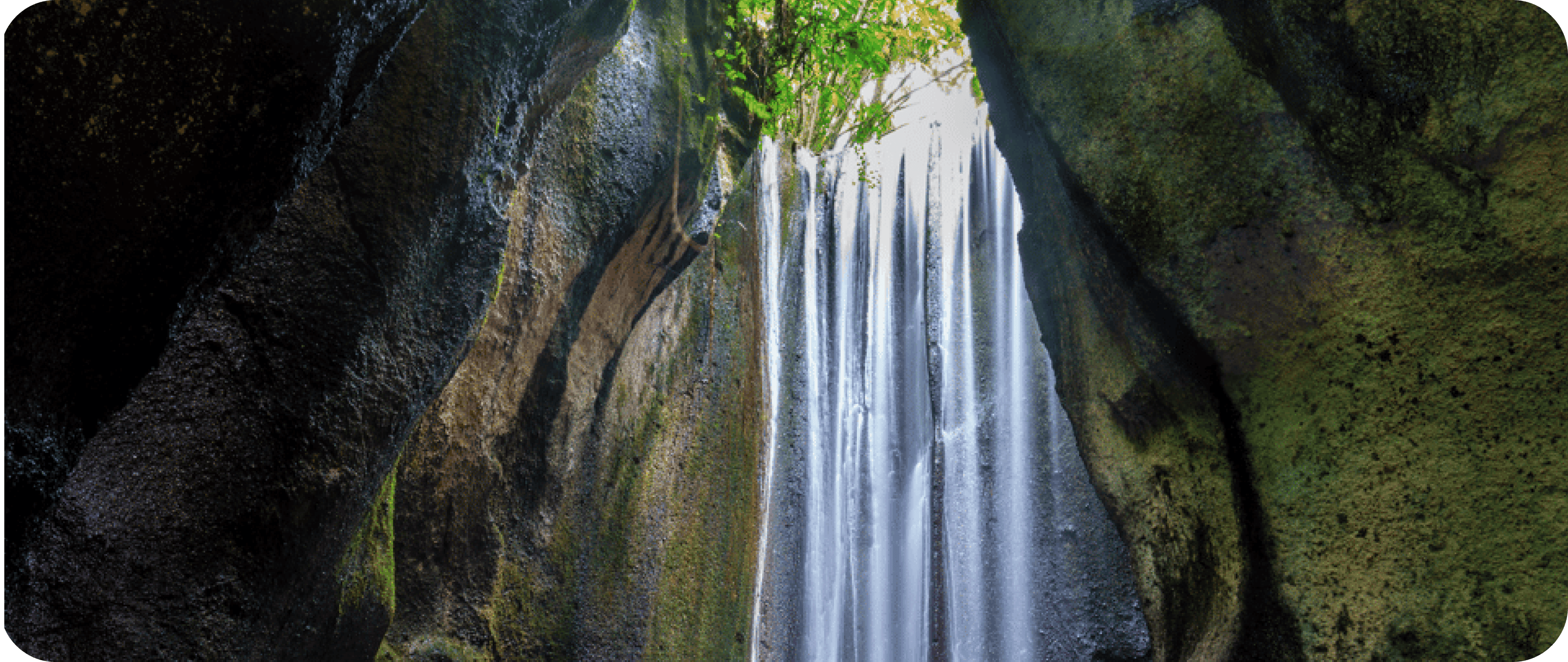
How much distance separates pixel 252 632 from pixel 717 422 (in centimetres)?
419

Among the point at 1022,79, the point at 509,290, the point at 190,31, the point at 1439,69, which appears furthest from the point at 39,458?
the point at 1439,69

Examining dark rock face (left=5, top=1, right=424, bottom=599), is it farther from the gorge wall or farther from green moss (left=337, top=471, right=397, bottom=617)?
green moss (left=337, top=471, right=397, bottom=617)

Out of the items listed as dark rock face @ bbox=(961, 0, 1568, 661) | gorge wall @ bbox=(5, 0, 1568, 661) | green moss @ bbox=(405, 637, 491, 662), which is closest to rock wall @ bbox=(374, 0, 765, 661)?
green moss @ bbox=(405, 637, 491, 662)

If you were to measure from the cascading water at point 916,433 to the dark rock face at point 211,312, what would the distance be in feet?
15.1

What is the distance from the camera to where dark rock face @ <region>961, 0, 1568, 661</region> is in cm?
243

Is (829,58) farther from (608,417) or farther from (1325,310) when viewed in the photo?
(1325,310)

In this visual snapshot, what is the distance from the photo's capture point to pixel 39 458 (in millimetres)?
2312

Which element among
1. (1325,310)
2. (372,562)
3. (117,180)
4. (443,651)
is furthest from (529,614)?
(1325,310)

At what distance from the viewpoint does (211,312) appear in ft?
8.54

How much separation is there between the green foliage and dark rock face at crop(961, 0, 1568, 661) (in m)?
3.85

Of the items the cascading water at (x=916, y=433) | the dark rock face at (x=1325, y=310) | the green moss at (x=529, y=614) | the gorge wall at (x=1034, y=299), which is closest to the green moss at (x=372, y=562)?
the gorge wall at (x=1034, y=299)

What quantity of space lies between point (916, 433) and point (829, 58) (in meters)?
3.98

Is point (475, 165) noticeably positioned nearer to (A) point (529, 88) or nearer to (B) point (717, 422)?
(A) point (529, 88)

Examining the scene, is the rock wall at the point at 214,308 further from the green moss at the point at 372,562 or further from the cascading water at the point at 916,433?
the cascading water at the point at 916,433
